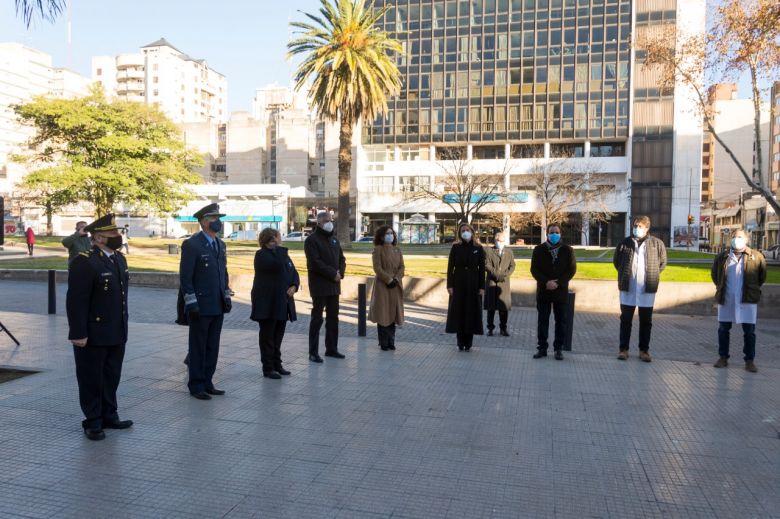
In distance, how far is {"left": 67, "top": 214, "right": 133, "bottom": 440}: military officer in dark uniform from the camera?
184 inches

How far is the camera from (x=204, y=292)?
5879 mm

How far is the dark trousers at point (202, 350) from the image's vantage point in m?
5.91

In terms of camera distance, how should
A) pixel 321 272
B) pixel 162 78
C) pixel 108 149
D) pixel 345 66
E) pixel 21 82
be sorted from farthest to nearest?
1. pixel 162 78
2. pixel 21 82
3. pixel 108 149
4. pixel 345 66
5. pixel 321 272

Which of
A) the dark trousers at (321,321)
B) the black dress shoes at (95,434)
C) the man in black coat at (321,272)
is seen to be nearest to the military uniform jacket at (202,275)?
the black dress shoes at (95,434)

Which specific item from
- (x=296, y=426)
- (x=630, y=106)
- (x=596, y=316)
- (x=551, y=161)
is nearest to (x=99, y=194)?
(x=596, y=316)

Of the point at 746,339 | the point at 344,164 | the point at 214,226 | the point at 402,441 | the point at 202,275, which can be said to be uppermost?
the point at 344,164

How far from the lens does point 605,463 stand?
14.5ft

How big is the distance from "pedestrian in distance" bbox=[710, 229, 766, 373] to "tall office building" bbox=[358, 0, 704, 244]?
50.7m

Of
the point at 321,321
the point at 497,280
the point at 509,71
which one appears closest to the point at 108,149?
the point at 497,280

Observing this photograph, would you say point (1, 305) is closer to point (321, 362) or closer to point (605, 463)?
point (321, 362)

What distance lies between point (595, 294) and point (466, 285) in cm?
663

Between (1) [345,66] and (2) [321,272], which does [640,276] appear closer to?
(2) [321,272]

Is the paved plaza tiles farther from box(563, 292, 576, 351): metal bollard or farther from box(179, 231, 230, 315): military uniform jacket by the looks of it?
box(179, 231, 230, 315): military uniform jacket

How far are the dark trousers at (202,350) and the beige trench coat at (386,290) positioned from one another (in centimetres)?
298
